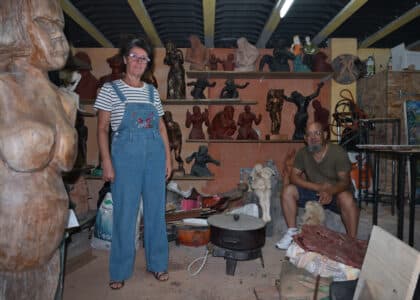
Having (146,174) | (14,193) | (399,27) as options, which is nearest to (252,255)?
(146,174)

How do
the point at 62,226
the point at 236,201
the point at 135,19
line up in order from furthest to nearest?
the point at 135,19 → the point at 236,201 → the point at 62,226

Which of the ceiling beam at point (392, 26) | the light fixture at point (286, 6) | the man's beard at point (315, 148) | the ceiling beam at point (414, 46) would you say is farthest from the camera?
the ceiling beam at point (414, 46)

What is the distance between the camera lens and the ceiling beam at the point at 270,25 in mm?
4152

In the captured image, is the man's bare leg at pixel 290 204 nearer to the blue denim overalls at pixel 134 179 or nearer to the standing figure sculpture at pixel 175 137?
the blue denim overalls at pixel 134 179

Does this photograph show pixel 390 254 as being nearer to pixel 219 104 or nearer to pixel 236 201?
pixel 236 201

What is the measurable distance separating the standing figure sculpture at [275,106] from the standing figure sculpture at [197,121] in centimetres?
84

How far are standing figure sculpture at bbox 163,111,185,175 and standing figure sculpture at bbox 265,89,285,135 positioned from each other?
4.03 ft

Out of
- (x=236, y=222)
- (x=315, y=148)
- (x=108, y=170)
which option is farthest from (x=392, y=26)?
(x=108, y=170)

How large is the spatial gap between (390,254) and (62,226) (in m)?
1.28

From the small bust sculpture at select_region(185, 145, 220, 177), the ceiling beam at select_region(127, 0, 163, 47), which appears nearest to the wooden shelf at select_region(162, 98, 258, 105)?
the small bust sculpture at select_region(185, 145, 220, 177)

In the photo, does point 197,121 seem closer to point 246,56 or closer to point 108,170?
point 246,56

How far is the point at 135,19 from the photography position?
473 centimetres

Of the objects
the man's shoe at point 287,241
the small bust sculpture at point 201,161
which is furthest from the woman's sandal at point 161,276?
the small bust sculpture at point 201,161

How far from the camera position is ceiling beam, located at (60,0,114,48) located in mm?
4086
